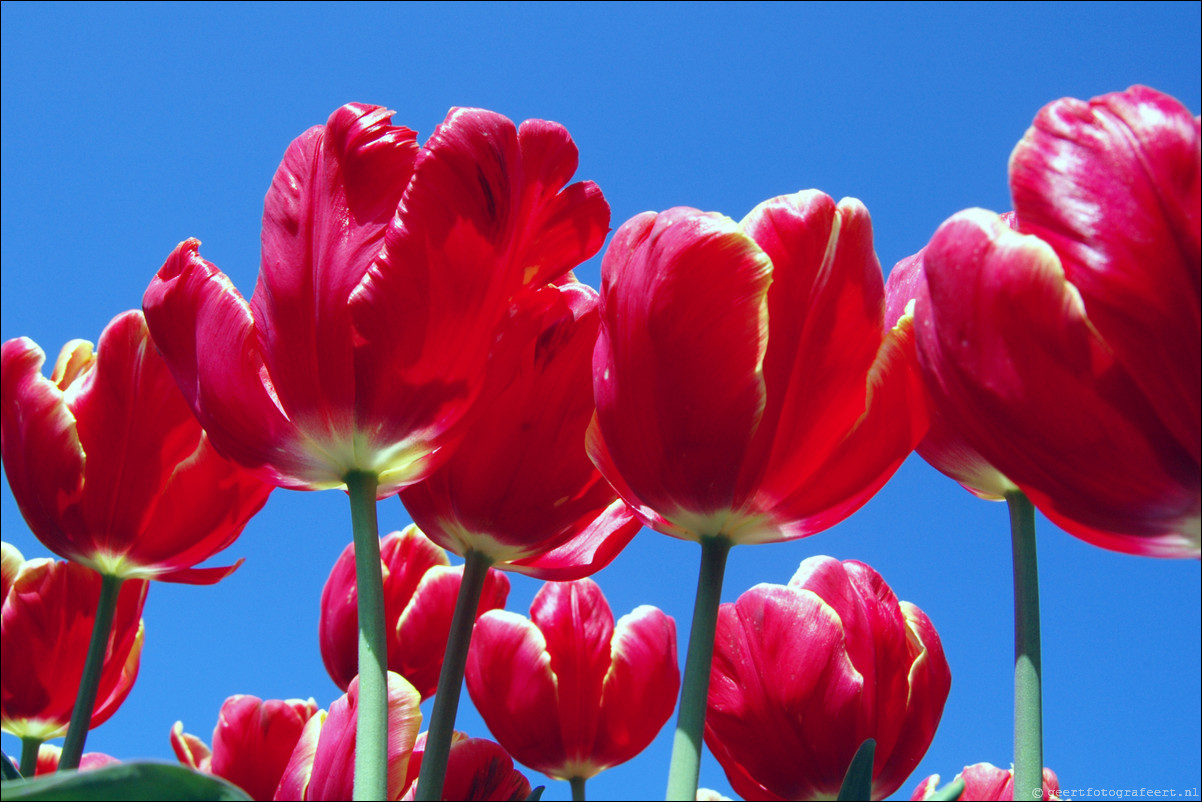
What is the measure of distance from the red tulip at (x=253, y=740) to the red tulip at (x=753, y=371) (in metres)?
0.61

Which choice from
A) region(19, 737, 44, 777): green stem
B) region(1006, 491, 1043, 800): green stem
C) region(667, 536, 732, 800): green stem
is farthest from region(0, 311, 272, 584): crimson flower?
region(1006, 491, 1043, 800): green stem

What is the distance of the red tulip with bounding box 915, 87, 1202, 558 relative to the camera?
1.38ft

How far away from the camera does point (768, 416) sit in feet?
1.80

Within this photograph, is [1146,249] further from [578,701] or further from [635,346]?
[578,701]

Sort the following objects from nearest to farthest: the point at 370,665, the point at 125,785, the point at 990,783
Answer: the point at 125,785 < the point at 370,665 < the point at 990,783

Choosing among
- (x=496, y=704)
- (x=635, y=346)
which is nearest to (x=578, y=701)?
(x=496, y=704)

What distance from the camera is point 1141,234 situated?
42 cm

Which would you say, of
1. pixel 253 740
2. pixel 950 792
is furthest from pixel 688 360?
pixel 253 740

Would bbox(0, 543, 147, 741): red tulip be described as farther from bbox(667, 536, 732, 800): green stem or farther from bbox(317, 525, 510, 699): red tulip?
bbox(667, 536, 732, 800): green stem

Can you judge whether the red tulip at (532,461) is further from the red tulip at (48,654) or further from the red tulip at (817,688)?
the red tulip at (48,654)

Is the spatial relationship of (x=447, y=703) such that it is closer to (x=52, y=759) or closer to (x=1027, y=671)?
(x=1027, y=671)

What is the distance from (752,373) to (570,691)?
0.50 meters

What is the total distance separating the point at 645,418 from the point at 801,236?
0.12m

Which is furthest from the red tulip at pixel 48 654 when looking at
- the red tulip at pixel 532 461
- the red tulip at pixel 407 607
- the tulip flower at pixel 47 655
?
the red tulip at pixel 532 461
